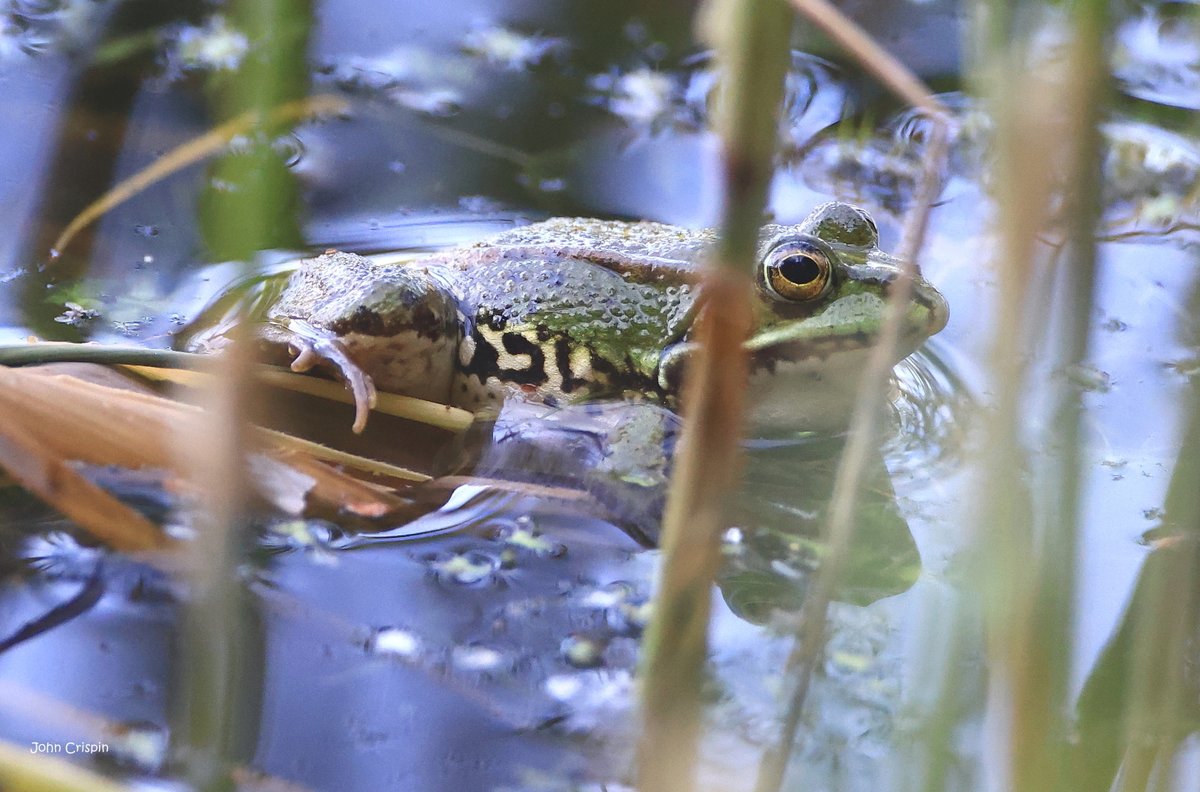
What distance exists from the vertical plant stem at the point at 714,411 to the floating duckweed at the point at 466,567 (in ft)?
Answer: 3.97

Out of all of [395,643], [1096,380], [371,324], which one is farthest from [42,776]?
[1096,380]

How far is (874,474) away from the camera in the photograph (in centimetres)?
258

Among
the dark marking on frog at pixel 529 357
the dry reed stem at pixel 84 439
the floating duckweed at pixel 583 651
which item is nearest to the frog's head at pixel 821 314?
the dark marking on frog at pixel 529 357

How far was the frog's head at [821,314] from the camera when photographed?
2.66 meters

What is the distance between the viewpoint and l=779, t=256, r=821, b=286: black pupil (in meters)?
2.69

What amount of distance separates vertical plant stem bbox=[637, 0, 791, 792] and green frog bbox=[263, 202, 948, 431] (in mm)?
1847

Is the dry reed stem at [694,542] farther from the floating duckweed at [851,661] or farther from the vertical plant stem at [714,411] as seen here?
the floating duckweed at [851,661]

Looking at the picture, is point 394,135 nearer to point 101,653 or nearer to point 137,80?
point 137,80

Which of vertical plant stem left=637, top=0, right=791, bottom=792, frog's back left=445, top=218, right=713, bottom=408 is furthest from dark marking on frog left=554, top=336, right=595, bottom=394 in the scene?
vertical plant stem left=637, top=0, right=791, bottom=792

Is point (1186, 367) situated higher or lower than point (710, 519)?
higher

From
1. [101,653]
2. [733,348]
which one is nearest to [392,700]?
[101,653]

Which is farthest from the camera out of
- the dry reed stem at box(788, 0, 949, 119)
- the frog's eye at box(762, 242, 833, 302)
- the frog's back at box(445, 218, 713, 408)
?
the frog's back at box(445, 218, 713, 408)

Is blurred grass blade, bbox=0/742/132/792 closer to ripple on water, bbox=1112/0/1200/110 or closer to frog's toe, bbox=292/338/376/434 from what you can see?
frog's toe, bbox=292/338/376/434

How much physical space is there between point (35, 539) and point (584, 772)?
129cm
